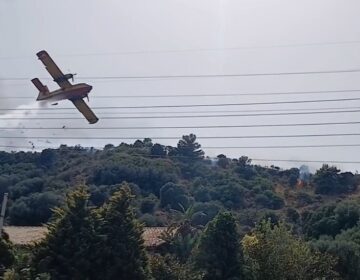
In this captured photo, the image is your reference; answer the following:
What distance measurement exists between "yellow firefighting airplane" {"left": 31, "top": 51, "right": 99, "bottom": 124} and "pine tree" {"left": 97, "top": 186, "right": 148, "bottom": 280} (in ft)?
13.7

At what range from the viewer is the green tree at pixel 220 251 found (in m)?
25.5

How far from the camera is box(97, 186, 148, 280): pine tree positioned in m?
21.9

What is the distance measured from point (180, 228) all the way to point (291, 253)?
719 centimetres

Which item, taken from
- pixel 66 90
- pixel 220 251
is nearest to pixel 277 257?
pixel 220 251

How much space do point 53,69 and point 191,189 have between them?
3569 centimetres

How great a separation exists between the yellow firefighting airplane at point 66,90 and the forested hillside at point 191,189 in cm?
901

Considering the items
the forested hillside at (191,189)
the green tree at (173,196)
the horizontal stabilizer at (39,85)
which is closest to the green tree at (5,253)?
the horizontal stabilizer at (39,85)

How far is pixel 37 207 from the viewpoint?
156ft

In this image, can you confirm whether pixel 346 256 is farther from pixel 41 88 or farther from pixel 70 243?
pixel 41 88

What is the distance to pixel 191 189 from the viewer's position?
59.4 m

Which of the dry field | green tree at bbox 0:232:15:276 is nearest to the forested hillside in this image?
the dry field

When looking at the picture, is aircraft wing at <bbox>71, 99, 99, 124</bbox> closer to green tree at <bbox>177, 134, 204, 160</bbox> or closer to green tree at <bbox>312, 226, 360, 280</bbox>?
green tree at <bbox>312, 226, 360, 280</bbox>

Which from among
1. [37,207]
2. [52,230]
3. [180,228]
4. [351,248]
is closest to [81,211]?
[52,230]

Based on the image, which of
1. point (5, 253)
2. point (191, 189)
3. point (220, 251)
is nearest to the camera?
point (5, 253)
